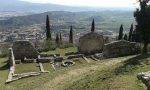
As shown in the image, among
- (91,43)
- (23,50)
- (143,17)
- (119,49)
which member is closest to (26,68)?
(23,50)

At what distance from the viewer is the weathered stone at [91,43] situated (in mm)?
47750

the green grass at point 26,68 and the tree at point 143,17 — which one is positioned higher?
the tree at point 143,17

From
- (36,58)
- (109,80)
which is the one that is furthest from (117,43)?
(109,80)

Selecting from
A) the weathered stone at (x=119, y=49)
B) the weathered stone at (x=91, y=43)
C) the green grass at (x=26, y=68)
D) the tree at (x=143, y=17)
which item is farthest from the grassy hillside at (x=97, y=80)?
the weathered stone at (x=91, y=43)

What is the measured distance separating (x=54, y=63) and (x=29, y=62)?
393 centimetres

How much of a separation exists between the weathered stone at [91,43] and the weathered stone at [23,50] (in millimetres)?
8497

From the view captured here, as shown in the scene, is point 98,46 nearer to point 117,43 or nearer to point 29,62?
point 117,43

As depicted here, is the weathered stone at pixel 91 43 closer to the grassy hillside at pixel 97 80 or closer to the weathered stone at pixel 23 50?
the weathered stone at pixel 23 50

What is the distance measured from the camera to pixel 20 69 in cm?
3600

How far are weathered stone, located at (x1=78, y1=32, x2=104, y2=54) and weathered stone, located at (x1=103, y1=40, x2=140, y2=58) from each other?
868cm

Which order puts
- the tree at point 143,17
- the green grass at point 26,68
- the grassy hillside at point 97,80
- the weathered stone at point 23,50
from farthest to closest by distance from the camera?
the weathered stone at point 23,50, the green grass at point 26,68, the tree at point 143,17, the grassy hillside at point 97,80

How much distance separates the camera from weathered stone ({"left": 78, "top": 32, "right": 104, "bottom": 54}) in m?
47.8

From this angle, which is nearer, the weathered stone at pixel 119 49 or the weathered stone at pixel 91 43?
the weathered stone at pixel 119 49

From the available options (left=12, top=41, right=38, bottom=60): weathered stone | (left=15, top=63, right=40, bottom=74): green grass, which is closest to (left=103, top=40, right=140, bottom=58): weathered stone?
(left=15, top=63, right=40, bottom=74): green grass
